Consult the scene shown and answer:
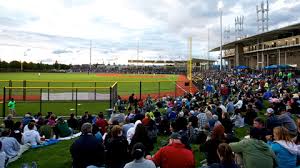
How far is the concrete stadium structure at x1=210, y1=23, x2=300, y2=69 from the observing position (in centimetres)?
6094

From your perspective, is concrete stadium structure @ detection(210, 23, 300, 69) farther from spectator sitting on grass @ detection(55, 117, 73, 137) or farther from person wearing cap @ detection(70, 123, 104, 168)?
person wearing cap @ detection(70, 123, 104, 168)

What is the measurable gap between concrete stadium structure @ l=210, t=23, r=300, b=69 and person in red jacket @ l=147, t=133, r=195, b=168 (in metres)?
56.0

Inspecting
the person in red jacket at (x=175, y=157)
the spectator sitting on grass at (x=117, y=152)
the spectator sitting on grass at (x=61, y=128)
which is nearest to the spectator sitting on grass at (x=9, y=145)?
the spectator sitting on grass at (x=61, y=128)

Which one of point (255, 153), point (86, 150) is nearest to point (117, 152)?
point (86, 150)

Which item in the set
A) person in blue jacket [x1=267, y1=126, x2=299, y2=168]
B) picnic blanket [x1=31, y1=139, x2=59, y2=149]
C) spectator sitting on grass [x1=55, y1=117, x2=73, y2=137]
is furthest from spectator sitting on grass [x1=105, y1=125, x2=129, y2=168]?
spectator sitting on grass [x1=55, y1=117, x2=73, y2=137]

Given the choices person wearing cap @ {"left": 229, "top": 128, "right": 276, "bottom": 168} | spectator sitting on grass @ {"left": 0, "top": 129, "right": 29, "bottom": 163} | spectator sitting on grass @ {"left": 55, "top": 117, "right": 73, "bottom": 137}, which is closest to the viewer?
person wearing cap @ {"left": 229, "top": 128, "right": 276, "bottom": 168}

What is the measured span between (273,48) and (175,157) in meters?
66.4

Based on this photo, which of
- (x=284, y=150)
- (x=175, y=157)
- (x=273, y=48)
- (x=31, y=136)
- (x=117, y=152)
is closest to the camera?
(x=175, y=157)

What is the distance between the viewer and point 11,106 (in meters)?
21.1

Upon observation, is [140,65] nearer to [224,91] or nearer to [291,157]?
[224,91]

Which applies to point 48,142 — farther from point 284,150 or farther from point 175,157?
point 284,150

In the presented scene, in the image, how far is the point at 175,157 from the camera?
5.38 meters

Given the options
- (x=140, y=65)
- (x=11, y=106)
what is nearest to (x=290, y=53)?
(x=11, y=106)

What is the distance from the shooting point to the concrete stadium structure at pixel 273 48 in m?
60.9
